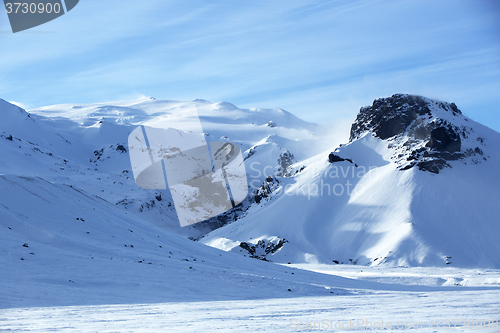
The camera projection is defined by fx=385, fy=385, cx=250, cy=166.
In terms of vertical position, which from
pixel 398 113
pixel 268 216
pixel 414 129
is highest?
pixel 398 113

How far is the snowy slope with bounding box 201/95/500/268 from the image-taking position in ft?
175

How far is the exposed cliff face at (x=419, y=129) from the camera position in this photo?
2650 inches

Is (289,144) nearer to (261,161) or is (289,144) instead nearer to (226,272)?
(261,161)

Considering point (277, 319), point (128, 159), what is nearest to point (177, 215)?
point (128, 159)

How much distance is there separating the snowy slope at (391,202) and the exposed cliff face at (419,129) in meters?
0.19

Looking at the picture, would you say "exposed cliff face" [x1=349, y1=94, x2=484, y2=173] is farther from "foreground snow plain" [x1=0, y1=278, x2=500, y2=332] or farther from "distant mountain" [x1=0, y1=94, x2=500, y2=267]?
"foreground snow plain" [x1=0, y1=278, x2=500, y2=332]

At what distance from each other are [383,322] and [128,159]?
10573cm

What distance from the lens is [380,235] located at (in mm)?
57594

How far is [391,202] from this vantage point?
206 feet
